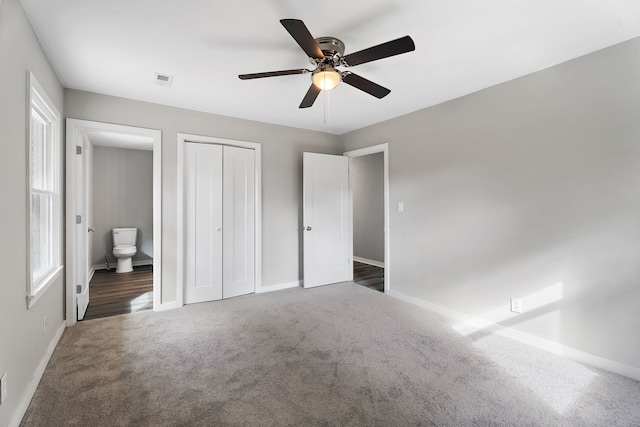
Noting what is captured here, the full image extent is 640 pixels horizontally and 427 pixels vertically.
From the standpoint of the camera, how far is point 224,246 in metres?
3.87

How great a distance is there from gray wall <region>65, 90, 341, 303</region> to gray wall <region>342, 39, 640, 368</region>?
5.70 feet

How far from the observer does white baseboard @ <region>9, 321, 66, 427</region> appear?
1.62 m

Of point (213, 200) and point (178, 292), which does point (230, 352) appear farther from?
point (213, 200)

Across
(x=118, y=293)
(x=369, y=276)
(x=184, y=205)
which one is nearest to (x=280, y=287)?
(x=369, y=276)

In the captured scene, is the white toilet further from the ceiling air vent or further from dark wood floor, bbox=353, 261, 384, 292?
dark wood floor, bbox=353, 261, 384, 292

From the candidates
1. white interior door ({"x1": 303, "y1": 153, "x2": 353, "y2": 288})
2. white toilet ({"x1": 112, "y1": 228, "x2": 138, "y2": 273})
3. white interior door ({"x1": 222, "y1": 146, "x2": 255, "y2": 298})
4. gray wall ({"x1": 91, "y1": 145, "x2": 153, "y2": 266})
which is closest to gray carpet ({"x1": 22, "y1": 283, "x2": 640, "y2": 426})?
white interior door ({"x1": 222, "y1": 146, "x2": 255, "y2": 298})

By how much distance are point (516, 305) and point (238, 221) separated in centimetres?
330

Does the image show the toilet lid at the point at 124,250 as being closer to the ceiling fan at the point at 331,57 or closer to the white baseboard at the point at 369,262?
the white baseboard at the point at 369,262

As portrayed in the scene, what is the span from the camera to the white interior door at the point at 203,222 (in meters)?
3.64

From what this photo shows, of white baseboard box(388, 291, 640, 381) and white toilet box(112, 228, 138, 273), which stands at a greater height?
white toilet box(112, 228, 138, 273)

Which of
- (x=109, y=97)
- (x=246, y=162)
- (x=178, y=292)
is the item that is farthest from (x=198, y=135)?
(x=178, y=292)

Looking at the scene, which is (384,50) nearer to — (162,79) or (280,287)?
(162,79)

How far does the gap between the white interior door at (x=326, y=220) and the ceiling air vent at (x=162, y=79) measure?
197 centimetres

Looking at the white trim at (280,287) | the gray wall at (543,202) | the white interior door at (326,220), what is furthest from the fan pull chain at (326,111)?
the white trim at (280,287)
